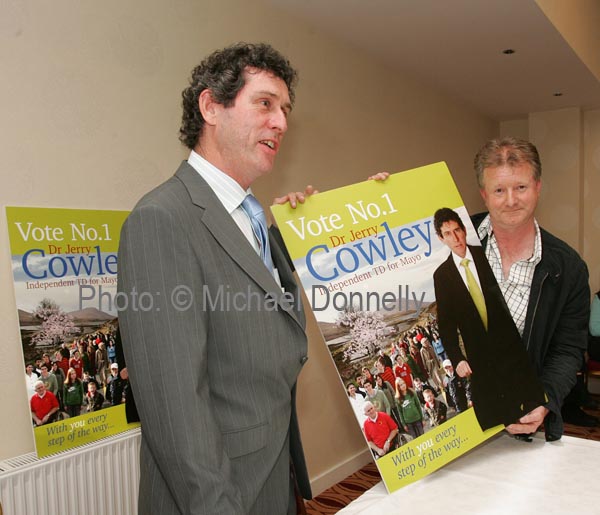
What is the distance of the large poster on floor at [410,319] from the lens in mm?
1246

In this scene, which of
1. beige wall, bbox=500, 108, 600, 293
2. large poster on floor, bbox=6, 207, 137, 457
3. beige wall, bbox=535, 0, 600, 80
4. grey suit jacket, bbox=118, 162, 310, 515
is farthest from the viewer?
beige wall, bbox=500, 108, 600, 293

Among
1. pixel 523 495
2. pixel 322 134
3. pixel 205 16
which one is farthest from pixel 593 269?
pixel 523 495

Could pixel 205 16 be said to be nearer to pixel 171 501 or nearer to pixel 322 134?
pixel 322 134

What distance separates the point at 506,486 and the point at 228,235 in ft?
2.71

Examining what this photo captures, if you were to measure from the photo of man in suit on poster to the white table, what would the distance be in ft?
0.34

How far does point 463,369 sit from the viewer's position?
1.33 metres

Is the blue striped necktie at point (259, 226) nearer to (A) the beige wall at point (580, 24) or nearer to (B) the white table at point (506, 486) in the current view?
(B) the white table at point (506, 486)

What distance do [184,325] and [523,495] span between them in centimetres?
80

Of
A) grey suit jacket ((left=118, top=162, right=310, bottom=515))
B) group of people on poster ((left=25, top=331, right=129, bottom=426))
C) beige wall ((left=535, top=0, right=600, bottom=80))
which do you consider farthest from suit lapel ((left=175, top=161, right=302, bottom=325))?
beige wall ((left=535, top=0, right=600, bottom=80))

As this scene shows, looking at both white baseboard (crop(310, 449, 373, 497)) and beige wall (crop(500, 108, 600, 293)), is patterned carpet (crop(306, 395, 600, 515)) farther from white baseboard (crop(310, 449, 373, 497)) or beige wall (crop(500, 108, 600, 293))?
beige wall (crop(500, 108, 600, 293))

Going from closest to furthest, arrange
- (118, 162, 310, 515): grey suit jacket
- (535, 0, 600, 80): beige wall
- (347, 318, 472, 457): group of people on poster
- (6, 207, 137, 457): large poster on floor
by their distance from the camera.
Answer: (118, 162, 310, 515): grey suit jacket
(347, 318, 472, 457): group of people on poster
(6, 207, 137, 457): large poster on floor
(535, 0, 600, 80): beige wall

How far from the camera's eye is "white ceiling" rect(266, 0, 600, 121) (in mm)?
3082

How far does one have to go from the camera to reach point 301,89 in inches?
129

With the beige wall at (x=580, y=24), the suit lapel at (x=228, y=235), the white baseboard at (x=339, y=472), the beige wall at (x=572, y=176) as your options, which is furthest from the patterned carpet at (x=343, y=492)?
the beige wall at (x=572, y=176)
